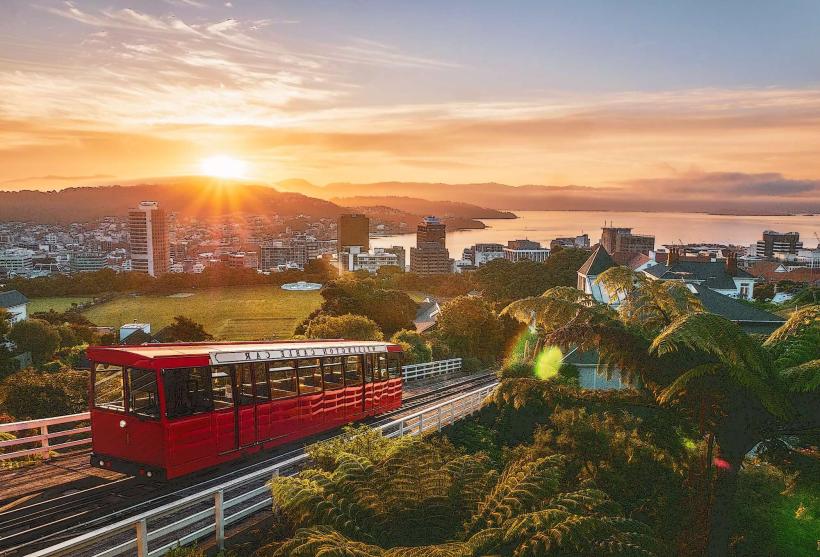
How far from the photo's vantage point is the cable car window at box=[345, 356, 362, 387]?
637 inches

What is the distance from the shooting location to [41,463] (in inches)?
469

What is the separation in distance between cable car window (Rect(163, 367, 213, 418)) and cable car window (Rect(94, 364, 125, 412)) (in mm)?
913

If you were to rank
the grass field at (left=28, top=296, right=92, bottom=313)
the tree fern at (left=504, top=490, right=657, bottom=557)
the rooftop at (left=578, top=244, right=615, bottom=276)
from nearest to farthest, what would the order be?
the tree fern at (left=504, top=490, right=657, bottom=557) → the rooftop at (left=578, top=244, right=615, bottom=276) → the grass field at (left=28, top=296, right=92, bottom=313)

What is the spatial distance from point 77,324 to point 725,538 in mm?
76664

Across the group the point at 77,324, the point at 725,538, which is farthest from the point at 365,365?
the point at 77,324

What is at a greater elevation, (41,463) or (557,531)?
(557,531)

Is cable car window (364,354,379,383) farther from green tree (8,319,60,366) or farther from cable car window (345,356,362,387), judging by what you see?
green tree (8,319,60,366)

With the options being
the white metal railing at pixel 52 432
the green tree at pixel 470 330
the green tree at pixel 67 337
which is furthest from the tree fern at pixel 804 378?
the green tree at pixel 67 337

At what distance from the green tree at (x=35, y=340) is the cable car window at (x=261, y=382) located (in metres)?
53.3

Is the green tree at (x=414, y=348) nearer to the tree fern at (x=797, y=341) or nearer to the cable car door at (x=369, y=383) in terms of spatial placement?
the cable car door at (x=369, y=383)

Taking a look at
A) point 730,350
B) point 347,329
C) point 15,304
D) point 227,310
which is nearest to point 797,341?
point 730,350

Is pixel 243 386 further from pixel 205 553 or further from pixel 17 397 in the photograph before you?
pixel 17 397

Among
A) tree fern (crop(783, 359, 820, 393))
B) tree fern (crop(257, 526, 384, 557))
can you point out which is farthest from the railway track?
tree fern (crop(783, 359, 820, 393))

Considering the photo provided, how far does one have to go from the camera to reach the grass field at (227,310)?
7306 cm
